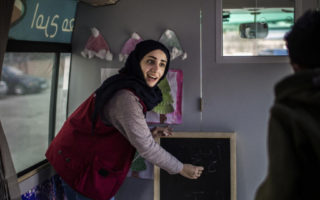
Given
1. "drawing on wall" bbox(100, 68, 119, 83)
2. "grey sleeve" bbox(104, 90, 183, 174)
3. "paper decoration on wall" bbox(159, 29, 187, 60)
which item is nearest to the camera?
"grey sleeve" bbox(104, 90, 183, 174)

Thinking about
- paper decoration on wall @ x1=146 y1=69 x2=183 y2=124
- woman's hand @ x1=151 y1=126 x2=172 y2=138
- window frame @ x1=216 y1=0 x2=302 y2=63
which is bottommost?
woman's hand @ x1=151 y1=126 x2=172 y2=138

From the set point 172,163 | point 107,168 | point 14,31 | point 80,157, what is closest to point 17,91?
point 14,31

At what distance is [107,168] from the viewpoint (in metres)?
2.22

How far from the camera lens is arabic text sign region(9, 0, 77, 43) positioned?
2.17 metres

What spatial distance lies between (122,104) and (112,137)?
29 cm

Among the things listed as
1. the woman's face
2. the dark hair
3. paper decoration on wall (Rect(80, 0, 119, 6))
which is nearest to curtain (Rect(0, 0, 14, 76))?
the woman's face

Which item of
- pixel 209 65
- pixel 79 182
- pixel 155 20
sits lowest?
pixel 79 182

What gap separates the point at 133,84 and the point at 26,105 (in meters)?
0.74

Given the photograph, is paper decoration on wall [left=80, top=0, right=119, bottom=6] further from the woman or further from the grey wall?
the woman

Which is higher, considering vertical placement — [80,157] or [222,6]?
[222,6]

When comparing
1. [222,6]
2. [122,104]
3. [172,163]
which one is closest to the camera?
[122,104]

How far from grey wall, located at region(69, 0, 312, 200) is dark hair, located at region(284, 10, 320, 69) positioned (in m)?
1.43

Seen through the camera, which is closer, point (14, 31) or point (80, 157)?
point (14, 31)

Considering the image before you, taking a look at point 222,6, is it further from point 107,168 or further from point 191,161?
point 107,168
